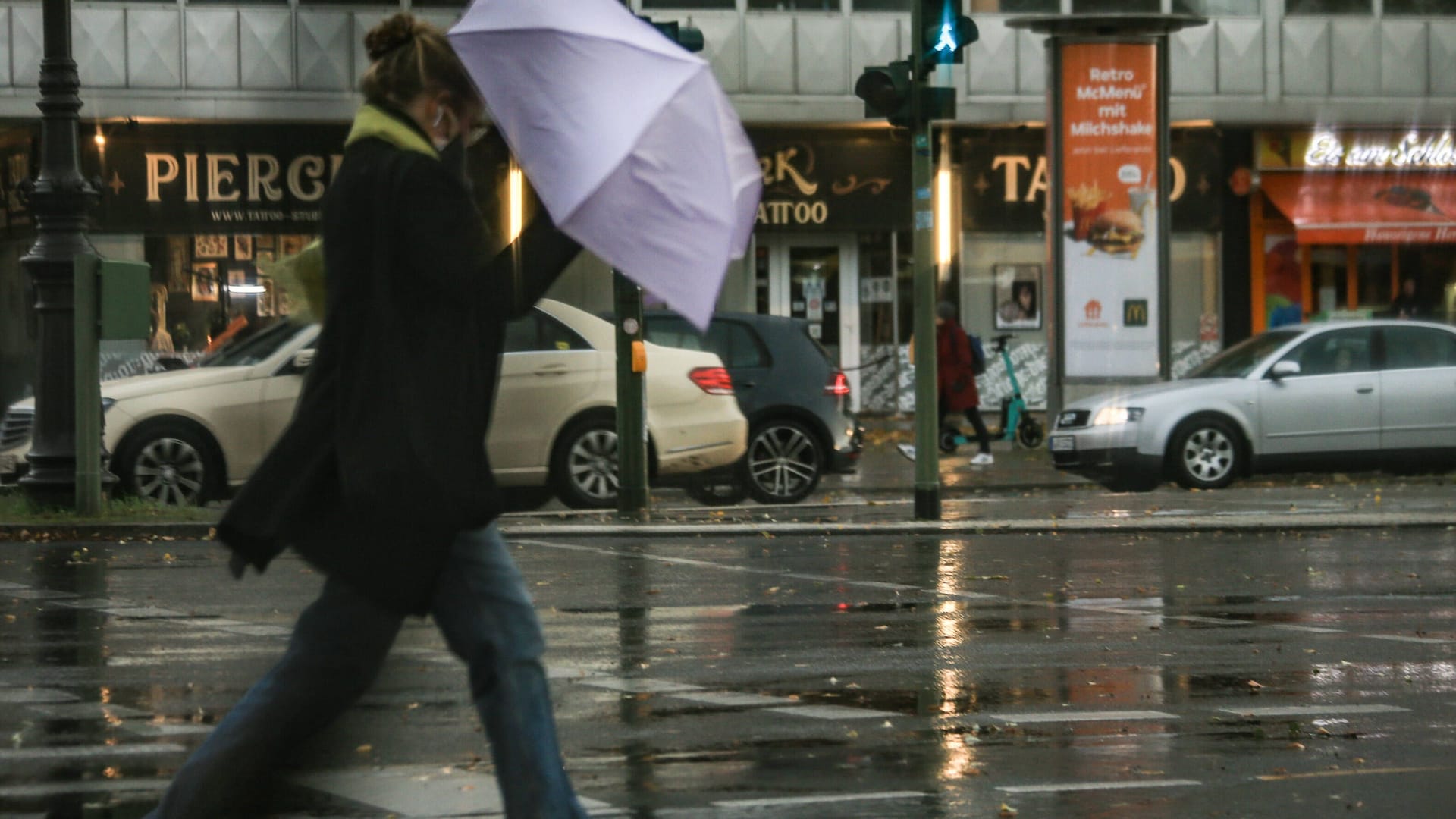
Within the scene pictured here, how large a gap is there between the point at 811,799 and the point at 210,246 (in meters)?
24.0

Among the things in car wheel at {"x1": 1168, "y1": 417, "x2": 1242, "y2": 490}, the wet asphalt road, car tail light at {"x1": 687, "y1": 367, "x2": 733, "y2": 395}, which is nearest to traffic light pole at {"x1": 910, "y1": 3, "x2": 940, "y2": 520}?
car tail light at {"x1": 687, "y1": 367, "x2": 733, "y2": 395}

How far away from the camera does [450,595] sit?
13.8ft

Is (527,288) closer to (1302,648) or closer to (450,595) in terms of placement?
(450,595)

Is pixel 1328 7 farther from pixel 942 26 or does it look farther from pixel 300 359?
pixel 300 359

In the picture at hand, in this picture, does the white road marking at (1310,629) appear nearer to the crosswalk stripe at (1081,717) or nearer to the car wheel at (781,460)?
the crosswalk stripe at (1081,717)

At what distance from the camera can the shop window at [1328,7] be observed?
29.5 meters

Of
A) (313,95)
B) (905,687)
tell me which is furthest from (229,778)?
(313,95)

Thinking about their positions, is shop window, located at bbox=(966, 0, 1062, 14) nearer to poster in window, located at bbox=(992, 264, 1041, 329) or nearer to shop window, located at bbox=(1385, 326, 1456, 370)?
poster in window, located at bbox=(992, 264, 1041, 329)

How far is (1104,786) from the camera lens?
5.75m

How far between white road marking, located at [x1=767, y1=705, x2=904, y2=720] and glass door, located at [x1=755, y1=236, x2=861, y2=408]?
22.4 metres

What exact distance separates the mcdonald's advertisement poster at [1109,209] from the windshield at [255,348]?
9949 mm

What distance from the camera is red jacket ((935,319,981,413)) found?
77.8 feet

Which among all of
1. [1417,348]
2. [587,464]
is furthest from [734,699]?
[1417,348]

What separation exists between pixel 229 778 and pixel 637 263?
1285mm
